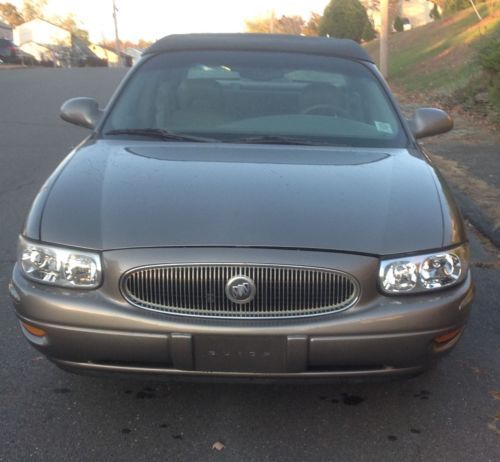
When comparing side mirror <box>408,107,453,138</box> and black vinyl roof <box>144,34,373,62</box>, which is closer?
side mirror <box>408,107,453,138</box>

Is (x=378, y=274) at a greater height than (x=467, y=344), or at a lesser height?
greater

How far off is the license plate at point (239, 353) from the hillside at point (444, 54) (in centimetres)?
→ 1280

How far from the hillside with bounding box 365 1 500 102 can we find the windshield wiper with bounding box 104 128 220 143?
11659mm

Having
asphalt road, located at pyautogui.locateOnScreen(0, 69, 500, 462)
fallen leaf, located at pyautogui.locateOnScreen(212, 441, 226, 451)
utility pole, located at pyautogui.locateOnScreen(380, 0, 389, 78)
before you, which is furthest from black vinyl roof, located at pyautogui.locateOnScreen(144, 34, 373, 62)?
utility pole, located at pyautogui.locateOnScreen(380, 0, 389, 78)

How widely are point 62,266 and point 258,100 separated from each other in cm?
193

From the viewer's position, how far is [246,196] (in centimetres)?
303

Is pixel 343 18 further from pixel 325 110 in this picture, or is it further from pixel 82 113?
pixel 82 113

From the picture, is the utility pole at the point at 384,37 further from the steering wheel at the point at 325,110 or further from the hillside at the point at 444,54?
the steering wheel at the point at 325,110

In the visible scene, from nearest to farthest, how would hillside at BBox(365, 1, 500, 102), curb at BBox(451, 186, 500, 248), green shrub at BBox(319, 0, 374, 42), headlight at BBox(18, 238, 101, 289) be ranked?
1. headlight at BBox(18, 238, 101, 289)
2. curb at BBox(451, 186, 500, 248)
3. hillside at BBox(365, 1, 500, 102)
4. green shrub at BBox(319, 0, 374, 42)

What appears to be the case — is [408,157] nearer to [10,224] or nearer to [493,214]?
[493,214]

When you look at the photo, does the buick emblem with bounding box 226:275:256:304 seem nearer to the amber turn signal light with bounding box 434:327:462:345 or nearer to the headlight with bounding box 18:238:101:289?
the headlight with bounding box 18:238:101:289

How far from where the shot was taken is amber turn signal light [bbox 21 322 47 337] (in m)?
2.85

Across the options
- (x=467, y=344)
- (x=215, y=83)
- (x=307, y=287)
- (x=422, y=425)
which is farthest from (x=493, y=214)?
(x=307, y=287)

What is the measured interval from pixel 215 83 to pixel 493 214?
3.32 metres
